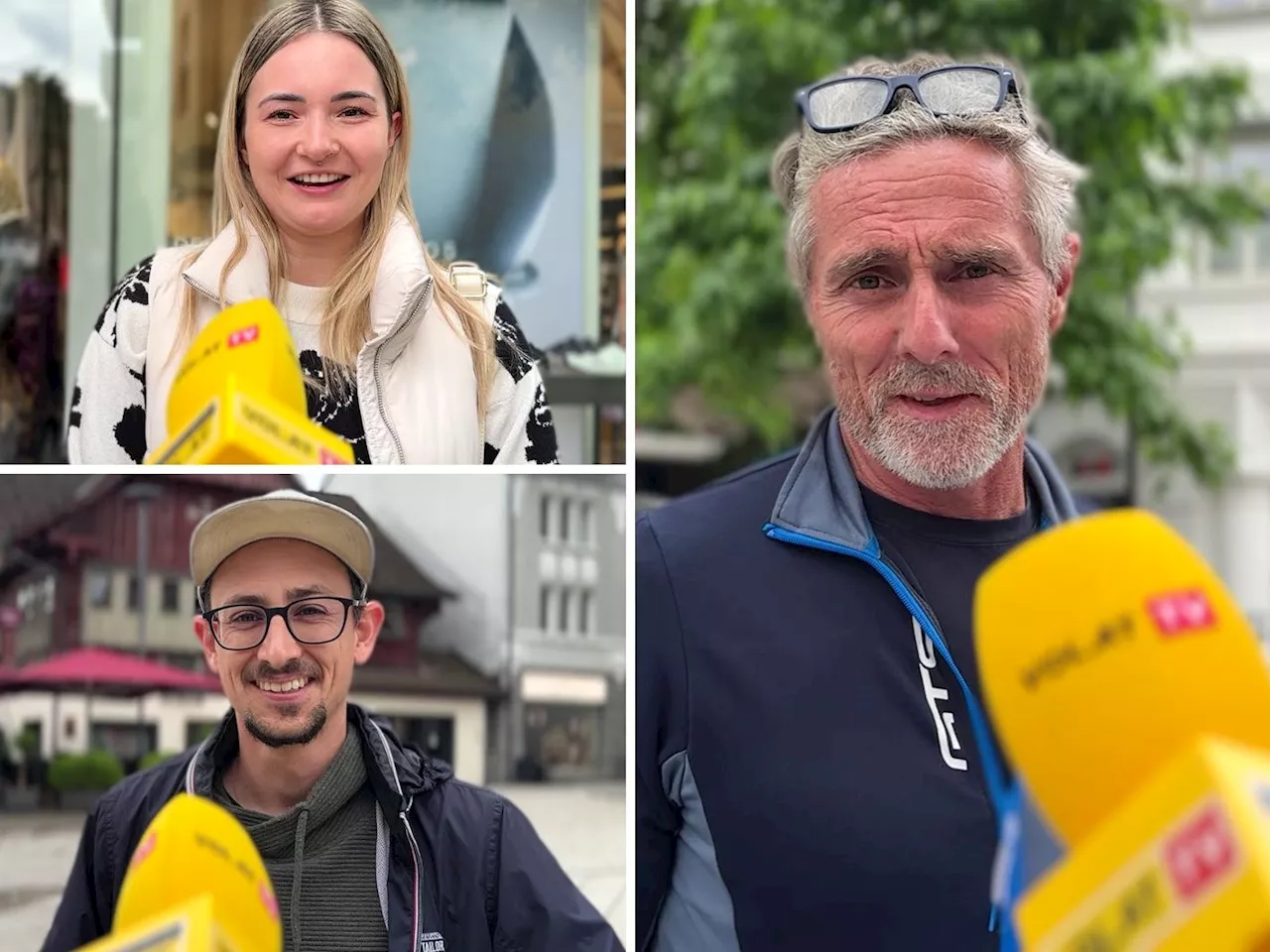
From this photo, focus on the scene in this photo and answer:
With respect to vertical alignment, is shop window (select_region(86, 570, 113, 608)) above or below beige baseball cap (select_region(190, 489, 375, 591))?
below

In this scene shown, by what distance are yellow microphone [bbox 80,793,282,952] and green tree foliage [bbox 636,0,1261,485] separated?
20.6ft

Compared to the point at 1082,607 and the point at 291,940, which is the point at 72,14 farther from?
the point at 1082,607

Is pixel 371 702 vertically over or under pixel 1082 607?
under

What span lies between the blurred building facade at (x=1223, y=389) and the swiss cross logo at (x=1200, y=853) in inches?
437

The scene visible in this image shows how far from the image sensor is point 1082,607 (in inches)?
45.6

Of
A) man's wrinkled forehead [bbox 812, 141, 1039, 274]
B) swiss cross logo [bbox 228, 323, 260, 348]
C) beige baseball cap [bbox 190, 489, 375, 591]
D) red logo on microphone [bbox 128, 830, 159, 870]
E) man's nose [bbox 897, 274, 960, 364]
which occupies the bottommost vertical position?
red logo on microphone [bbox 128, 830, 159, 870]

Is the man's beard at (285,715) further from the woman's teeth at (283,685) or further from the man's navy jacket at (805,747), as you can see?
the man's navy jacket at (805,747)

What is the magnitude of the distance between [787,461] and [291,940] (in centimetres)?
96

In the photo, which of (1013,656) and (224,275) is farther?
(224,275)

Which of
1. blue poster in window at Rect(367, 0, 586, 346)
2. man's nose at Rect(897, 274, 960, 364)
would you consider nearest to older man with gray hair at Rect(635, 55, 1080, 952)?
man's nose at Rect(897, 274, 960, 364)

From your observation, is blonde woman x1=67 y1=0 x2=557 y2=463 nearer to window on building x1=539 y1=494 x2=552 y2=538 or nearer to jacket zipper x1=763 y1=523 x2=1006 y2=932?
window on building x1=539 y1=494 x2=552 y2=538

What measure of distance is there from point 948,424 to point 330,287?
0.79 metres

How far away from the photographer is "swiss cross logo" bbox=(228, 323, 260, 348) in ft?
5.29

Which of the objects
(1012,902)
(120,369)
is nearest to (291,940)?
(120,369)
